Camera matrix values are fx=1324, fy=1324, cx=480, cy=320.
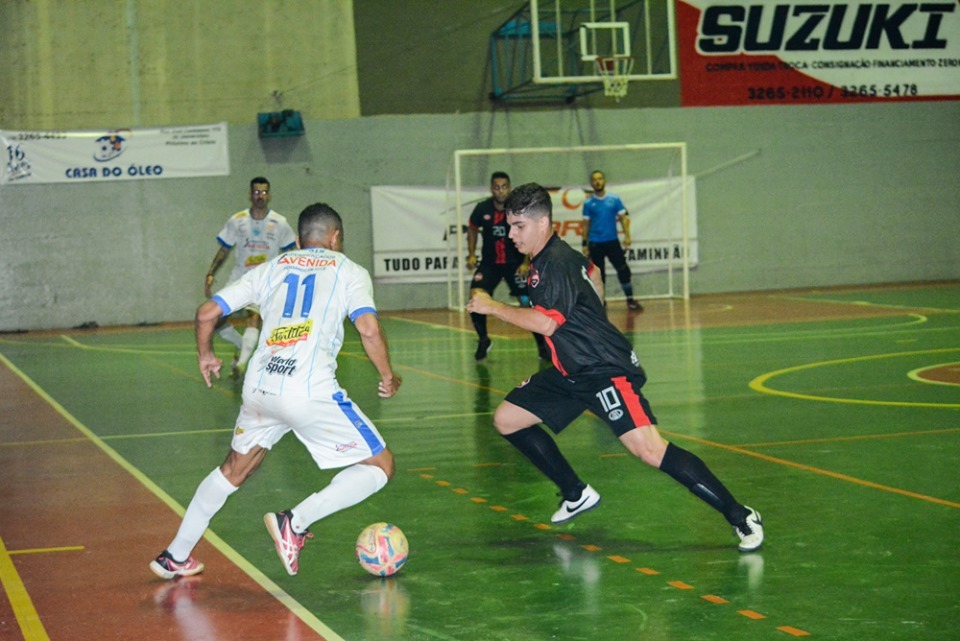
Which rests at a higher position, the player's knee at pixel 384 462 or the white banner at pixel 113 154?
the white banner at pixel 113 154

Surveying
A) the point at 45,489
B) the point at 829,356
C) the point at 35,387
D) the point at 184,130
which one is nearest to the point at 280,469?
the point at 45,489

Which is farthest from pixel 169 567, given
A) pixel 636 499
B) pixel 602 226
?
pixel 602 226

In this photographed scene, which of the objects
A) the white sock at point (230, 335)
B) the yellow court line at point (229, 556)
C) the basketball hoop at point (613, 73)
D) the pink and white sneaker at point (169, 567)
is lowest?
the yellow court line at point (229, 556)

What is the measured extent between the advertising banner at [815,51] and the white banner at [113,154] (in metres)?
9.60

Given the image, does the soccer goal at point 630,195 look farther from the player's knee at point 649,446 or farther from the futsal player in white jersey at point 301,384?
the futsal player in white jersey at point 301,384

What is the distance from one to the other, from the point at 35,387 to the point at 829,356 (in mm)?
9308

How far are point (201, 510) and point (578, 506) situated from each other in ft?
7.20

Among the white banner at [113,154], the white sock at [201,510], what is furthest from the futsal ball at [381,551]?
the white banner at [113,154]

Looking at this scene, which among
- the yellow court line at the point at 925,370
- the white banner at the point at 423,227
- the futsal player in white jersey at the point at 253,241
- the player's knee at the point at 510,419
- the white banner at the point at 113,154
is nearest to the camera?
the player's knee at the point at 510,419

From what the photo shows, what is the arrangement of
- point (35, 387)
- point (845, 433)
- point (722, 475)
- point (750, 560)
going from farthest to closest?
point (35, 387) → point (845, 433) → point (722, 475) → point (750, 560)

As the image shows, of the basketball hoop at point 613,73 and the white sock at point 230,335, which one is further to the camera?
the basketball hoop at point 613,73

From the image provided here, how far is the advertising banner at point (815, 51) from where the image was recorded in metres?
26.9

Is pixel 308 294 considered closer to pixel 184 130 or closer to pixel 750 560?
pixel 750 560

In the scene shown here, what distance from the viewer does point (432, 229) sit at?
2622cm
